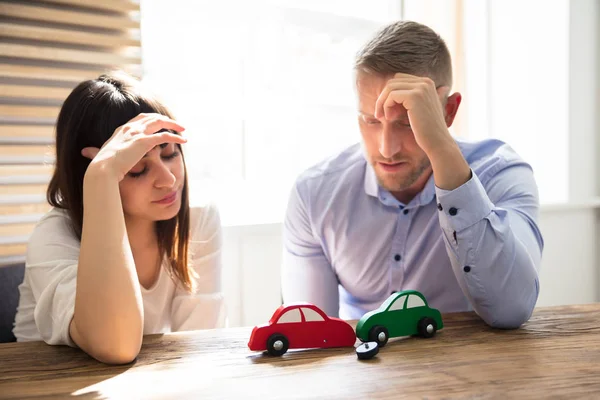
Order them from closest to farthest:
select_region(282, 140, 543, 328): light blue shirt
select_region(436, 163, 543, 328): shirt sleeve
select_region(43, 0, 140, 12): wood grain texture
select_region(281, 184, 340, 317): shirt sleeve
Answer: select_region(436, 163, 543, 328): shirt sleeve
select_region(282, 140, 543, 328): light blue shirt
select_region(281, 184, 340, 317): shirt sleeve
select_region(43, 0, 140, 12): wood grain texture

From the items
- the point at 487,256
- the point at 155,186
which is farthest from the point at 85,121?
the point at 487,256

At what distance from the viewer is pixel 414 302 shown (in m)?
1.29

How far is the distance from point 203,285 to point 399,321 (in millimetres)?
805

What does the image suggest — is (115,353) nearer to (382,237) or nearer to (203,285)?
(203,285)

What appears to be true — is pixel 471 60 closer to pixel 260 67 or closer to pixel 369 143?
pixel 260 67

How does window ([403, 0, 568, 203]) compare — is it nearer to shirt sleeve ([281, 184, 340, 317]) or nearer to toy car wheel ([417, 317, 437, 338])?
shirt sleeve ([281, 184, 340, 317])

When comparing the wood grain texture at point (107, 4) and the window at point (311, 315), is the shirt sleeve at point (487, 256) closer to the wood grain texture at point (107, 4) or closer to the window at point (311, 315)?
the window at point (311, 315)

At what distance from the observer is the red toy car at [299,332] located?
1.18 meters

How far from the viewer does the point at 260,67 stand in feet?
10.6


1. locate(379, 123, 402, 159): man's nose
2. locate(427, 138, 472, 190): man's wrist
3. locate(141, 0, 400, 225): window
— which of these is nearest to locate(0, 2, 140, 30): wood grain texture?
locate(141, 0, 400, 225): window

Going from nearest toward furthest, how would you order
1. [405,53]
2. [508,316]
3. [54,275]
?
[508,316]
[54,275]
[405,53]

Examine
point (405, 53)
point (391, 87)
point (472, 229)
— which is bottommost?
point (472, 229)

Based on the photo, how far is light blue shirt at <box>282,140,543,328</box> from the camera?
5.23 ft

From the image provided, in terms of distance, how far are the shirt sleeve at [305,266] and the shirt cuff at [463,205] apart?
617 millimetres
